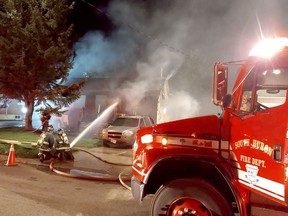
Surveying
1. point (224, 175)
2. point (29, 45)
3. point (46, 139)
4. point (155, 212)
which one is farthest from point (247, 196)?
point (29, 45)

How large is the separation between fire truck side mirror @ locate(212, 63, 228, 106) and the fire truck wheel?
1036 mm

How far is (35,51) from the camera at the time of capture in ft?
56.8

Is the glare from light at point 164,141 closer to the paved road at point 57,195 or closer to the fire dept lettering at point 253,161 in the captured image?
the fire dept lettering at point 253,161

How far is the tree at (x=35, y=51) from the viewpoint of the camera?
668 inches

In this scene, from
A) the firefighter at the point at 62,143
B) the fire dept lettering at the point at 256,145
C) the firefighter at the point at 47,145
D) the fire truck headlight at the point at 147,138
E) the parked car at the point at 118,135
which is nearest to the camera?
the fire dept lettering at the point at 256,145

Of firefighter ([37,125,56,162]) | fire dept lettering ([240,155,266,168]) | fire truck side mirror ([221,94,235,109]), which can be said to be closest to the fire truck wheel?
fire dept lettering ([240,155,266,168])

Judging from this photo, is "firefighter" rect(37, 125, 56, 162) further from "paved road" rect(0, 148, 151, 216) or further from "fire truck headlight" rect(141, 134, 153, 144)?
"fire truck headlight" rect(141, 134, 153, 144)

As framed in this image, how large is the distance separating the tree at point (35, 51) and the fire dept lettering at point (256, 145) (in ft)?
47.7

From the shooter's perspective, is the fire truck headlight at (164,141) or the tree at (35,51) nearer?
the fire truck headlight at (164,141)

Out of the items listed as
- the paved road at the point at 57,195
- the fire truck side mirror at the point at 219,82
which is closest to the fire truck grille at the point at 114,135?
the paved road at the point at 57,195

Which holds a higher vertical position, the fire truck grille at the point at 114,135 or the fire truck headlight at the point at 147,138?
the fire truck headlight at the point at 147,138

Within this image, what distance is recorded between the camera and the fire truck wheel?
12.5 feet

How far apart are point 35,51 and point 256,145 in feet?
52.1

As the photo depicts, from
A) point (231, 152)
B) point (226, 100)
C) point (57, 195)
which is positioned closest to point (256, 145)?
point (231, 152)
